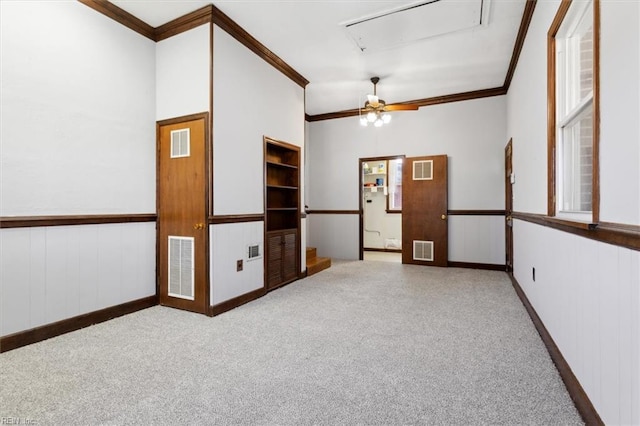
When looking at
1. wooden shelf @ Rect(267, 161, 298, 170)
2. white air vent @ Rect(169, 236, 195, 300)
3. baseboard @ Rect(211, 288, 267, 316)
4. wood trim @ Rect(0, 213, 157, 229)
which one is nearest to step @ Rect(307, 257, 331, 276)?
baseboard @ Rect(211, 288, 267, 316)

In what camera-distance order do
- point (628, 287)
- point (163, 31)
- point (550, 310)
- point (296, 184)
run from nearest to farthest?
point (628, 287), point (550, 310), point (163, 31), point (296, 184)

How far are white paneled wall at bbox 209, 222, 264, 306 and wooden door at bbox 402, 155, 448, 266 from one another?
302 centimetres

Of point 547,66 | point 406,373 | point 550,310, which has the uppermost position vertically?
point 547,66

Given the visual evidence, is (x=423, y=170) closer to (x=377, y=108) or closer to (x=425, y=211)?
(x=425, y=211)

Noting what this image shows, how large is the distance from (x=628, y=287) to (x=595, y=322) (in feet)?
1.36

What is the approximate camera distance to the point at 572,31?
207cm

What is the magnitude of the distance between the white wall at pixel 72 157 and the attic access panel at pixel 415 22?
91.0 inches

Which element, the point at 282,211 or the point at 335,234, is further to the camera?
the point at 335,234

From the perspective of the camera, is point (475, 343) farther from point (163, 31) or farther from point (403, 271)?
point (163, 31)

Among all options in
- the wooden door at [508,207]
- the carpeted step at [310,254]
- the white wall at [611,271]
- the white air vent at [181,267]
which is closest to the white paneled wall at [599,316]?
the white wall at [611,271]

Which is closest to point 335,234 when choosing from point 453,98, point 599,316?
point 453,98

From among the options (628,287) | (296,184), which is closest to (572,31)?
(628,287)

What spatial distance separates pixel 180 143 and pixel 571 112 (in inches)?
128

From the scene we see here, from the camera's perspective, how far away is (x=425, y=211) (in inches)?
223
